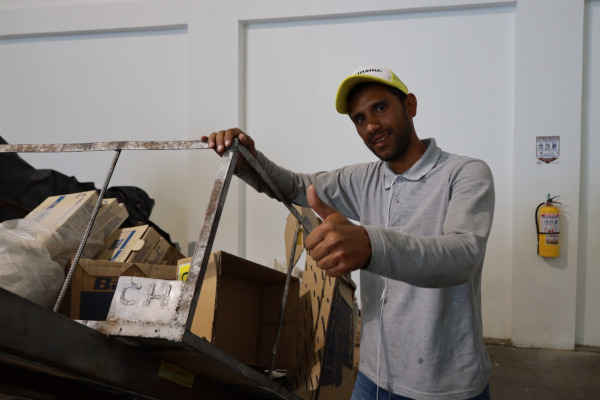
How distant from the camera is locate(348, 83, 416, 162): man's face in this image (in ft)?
4.82

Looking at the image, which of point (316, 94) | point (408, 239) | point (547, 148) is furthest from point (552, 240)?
point (408, 239)

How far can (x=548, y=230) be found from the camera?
3.38m

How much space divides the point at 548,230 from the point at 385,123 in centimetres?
243

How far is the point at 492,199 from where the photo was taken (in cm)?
122

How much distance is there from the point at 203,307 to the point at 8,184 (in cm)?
214

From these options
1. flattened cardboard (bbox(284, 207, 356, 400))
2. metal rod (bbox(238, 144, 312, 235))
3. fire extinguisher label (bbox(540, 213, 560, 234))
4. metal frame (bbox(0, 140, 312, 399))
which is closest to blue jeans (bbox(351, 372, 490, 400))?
flattened cardboard (bbox(284, 207, 356, 400))

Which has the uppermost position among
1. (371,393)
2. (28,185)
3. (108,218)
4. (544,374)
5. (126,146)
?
(126,146)

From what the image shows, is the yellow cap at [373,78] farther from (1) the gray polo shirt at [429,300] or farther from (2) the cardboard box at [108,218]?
(2) the cardboard box at [108,218]

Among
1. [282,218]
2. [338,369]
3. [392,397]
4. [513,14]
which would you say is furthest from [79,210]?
[513,14]

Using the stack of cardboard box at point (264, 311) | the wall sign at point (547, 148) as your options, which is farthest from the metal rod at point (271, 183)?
the wall sign at point (547, 148)

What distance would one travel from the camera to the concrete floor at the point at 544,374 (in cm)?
277

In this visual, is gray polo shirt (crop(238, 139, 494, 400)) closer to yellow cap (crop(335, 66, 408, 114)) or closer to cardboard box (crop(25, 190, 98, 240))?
yellow cap (crop(335, 66, 408, 114))

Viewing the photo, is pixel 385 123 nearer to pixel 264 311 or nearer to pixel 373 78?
pixel 373 78

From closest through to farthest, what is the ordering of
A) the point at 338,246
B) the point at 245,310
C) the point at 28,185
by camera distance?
the point at 338,246
the point at 245,310
the point at 28,185
